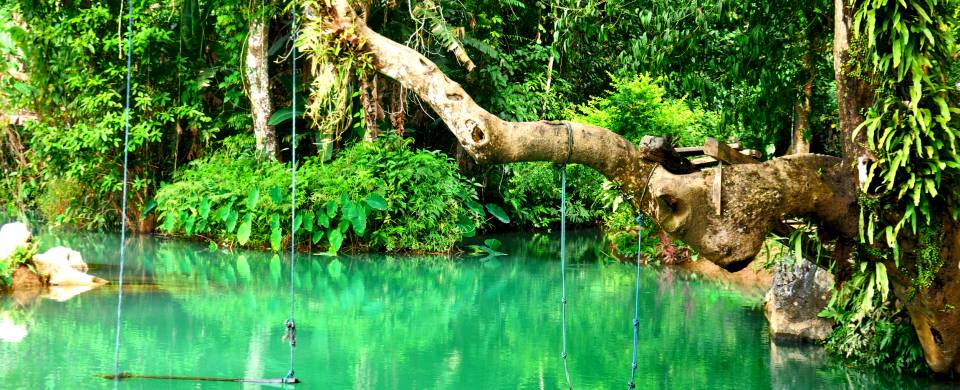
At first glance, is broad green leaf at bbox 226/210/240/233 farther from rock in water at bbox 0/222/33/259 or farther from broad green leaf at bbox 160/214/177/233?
rock in water at bbox 0/222/33/259

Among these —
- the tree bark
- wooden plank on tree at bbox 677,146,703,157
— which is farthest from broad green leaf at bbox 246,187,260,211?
wooden plank on tree at bbox 677,146,703,157

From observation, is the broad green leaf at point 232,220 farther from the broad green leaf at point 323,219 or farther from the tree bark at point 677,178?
the tree bark at point 677,178

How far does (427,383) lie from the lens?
652 cm

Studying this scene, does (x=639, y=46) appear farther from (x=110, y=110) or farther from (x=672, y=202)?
(x=110, y=110)

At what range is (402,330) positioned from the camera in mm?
8305

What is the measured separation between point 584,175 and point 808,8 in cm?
709

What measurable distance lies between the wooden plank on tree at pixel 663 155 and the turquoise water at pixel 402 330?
151cm

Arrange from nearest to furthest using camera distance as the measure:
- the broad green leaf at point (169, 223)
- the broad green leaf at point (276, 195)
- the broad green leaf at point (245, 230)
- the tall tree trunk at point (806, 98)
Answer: the tall tree trunk at point (806, 98) → the broad green leaf at point (276, 195) → the broad green leaf at point (245, 230) → the broad green leaf at point (169, 223)

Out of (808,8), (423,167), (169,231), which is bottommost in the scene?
(169,231)

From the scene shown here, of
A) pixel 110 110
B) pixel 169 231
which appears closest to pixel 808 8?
pixel 169 231

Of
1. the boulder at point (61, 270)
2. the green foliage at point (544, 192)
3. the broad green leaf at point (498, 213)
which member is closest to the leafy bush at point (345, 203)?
the broad green leaf at point (498, 213)

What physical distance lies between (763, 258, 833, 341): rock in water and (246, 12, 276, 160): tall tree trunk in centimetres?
752

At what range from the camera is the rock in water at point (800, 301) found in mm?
7676

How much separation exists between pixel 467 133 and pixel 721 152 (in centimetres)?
140
